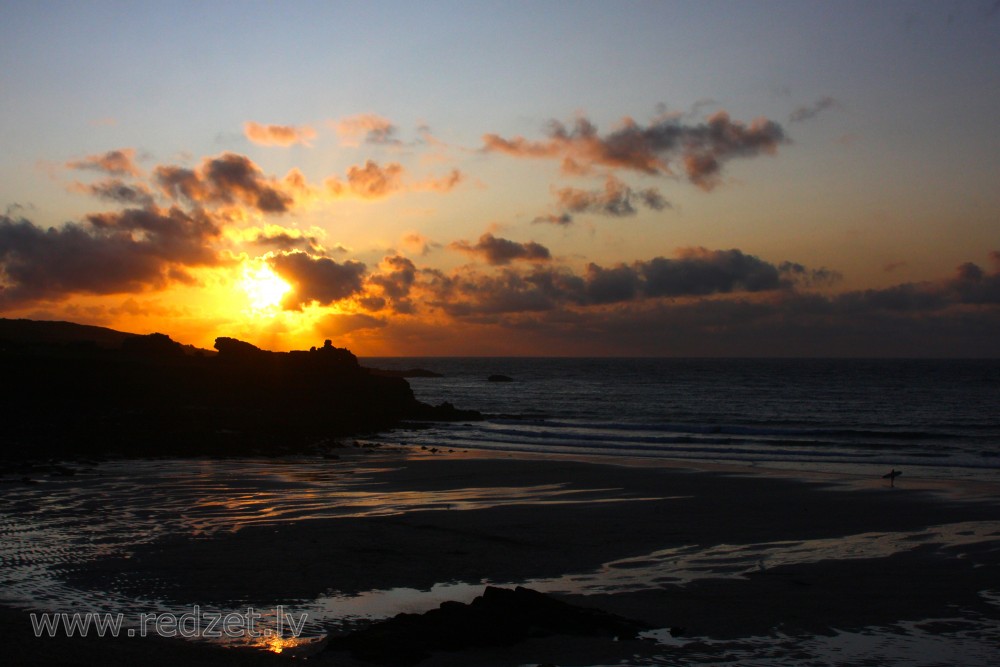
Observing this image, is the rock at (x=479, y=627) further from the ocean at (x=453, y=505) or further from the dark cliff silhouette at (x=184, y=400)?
the dark cliff silhouette at (x=184, y=400)

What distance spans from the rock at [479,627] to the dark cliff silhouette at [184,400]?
70.2 ft

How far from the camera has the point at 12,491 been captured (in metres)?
18.3

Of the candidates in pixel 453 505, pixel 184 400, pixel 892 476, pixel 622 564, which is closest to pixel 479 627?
pixel 622 564

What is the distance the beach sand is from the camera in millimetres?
8836

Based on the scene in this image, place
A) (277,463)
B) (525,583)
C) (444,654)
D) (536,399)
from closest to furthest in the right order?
(444,654)
(525,583)
(277,463)
(536,399)

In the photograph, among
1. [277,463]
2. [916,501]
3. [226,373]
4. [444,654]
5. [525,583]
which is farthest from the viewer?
[226,373]

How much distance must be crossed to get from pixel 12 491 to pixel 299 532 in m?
8.34

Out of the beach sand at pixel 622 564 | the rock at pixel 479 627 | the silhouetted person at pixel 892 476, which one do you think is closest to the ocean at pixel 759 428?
the silhouetted person at pixel 892 476

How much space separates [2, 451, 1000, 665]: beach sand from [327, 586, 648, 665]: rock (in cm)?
18

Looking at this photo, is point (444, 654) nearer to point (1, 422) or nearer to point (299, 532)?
point (299, 532)

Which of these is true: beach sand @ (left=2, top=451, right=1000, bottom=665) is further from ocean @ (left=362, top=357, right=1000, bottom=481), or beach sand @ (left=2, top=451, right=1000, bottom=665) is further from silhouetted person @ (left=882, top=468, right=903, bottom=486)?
ocean @ (left=362, top=357, right=1000, bottom=481)

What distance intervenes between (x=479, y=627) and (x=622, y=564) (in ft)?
16.3

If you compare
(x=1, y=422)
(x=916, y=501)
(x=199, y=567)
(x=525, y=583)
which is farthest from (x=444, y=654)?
(x=1, y=422)

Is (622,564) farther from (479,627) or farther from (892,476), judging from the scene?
(892,476)
